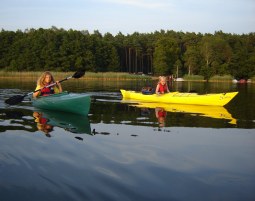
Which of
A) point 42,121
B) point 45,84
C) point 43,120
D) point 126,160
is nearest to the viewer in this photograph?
point 126,160

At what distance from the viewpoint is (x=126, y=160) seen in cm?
508

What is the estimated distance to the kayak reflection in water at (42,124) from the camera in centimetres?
744

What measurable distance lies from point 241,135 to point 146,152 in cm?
259

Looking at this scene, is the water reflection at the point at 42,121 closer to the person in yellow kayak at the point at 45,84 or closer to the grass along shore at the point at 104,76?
the person in yellow kayak at the point at 45,84

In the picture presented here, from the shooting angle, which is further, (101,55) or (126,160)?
(101,55)

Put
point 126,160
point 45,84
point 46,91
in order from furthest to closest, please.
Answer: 1. point 46,91
2. point 45,84
3. point 126,160

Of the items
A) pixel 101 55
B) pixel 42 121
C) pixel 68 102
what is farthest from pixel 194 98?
pixel 101 55

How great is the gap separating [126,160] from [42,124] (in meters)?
3.75

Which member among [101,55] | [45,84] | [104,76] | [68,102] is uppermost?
[101,55]

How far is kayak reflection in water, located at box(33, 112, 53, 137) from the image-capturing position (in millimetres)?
7439

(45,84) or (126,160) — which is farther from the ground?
(45,84)

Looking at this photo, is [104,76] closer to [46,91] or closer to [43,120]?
[46,91]

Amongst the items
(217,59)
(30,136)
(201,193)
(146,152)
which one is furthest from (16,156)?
(217,59)

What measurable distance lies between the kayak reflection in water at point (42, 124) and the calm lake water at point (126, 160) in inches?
0.9
